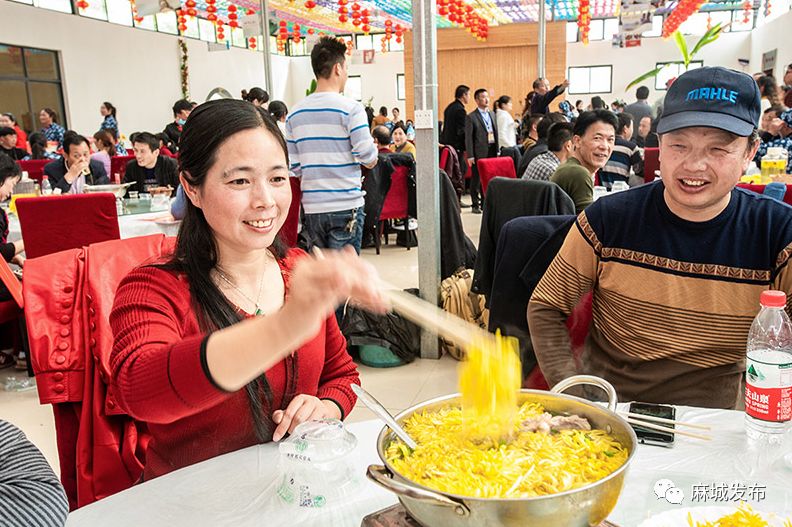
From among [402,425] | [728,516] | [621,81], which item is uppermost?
[621,81]

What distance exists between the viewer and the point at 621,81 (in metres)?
17.8

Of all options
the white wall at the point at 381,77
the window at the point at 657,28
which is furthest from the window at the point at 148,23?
the window at the point at 657,28

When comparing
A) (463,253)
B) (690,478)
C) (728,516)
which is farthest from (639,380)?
(463,253)

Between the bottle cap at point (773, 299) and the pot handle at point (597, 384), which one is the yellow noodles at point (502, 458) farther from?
the bottle cap at point (773, 299)

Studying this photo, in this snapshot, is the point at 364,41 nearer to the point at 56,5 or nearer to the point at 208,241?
the point at 56,5

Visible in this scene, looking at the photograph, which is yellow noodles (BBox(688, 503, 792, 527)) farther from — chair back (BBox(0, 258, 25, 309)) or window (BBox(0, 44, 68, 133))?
window (BBox(0, 44, 68, 133))

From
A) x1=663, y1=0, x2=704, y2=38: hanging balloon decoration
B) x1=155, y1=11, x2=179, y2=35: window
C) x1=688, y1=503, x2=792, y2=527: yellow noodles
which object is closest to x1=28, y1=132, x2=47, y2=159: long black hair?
x1=155, y1=11, x2=179, y2=35: window

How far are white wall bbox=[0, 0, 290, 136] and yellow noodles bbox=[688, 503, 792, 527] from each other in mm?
12056

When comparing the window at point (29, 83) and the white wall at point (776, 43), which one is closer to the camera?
the window at point (29, 83)

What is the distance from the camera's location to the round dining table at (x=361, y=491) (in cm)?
94

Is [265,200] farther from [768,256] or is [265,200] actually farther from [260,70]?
[260,70]

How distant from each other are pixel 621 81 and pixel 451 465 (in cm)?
1879

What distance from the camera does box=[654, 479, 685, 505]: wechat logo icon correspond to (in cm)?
96

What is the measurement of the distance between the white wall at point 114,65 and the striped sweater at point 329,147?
Answer: 914 cm
